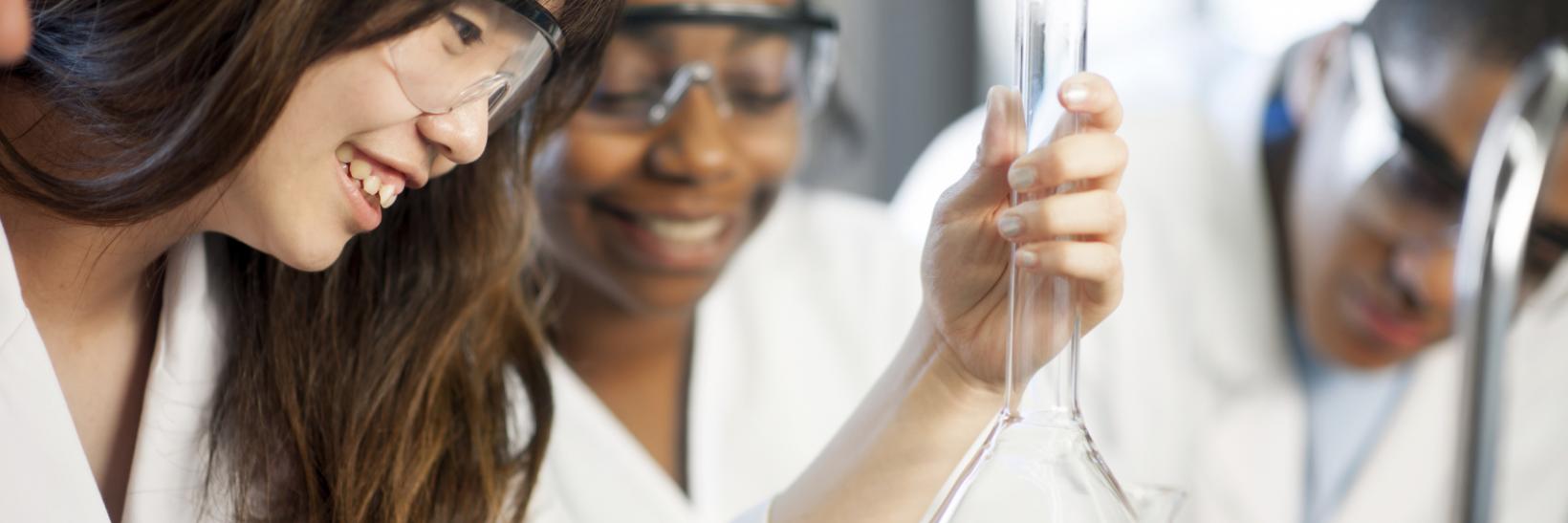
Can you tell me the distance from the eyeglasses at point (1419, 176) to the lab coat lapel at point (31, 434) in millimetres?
1040

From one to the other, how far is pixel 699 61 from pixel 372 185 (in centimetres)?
51

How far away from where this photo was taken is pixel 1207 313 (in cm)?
156

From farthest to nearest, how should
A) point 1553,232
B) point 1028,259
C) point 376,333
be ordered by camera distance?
point 1553,232, point 376,333, point 1028,259

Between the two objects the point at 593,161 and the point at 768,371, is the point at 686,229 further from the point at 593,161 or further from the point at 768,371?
the point at 768,371

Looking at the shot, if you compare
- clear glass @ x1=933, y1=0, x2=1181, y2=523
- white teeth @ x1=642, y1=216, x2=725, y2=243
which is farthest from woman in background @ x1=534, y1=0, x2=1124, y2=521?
clear glass @ x1=933, y1=0, x2=1181, y2=523

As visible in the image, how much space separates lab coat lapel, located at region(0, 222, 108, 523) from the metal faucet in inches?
29.9

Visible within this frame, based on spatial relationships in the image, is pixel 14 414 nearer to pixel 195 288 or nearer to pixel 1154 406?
pixel 195 288

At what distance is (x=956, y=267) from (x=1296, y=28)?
1.69 meters

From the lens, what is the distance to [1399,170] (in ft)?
4.17

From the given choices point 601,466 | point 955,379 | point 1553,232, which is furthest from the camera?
point 601,466

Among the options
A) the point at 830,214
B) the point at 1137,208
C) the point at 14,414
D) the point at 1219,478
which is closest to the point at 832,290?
the point at 830,214

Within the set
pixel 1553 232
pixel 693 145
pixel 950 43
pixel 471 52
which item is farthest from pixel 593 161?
pixel 950 43

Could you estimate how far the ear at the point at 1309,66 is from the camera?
55.4 inches

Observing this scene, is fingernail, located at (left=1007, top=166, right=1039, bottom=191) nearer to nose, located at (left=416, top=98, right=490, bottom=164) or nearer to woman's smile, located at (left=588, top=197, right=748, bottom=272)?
nose, located at (left=416, top=98, right=490, bottom=164)
